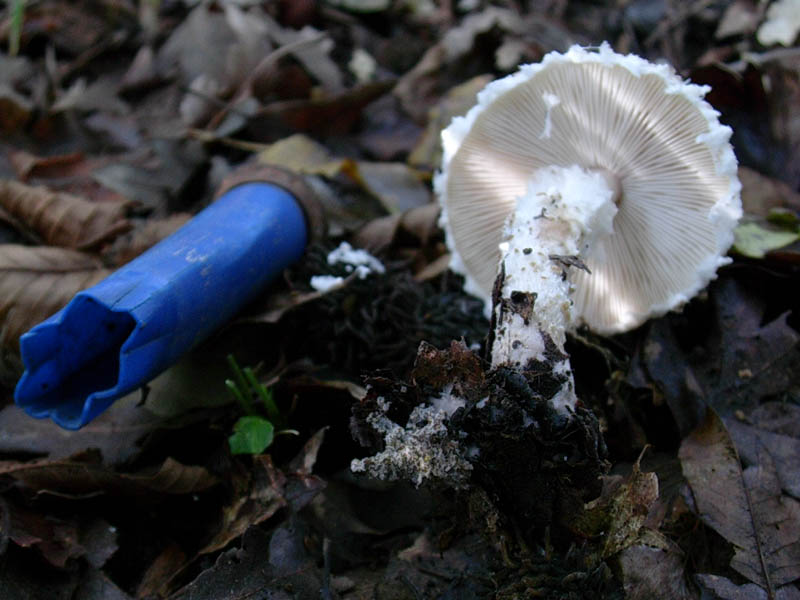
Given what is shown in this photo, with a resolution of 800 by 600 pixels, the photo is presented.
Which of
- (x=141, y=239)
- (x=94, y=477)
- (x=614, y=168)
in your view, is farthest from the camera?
(x=141, y=239)

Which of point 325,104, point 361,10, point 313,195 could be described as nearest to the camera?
point 313,195

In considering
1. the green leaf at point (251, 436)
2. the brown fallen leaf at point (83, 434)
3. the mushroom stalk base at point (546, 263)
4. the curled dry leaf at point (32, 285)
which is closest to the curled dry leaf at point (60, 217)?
the curled dry leaf at point (32, 285)

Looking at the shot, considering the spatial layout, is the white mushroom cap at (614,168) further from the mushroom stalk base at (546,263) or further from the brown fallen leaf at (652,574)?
the brown fallen leaf at (652,574)

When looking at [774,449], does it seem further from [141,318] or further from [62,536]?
[62,536]

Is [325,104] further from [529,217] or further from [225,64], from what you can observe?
[529,217]

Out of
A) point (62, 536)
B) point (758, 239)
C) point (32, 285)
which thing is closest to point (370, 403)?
point (62, 536)

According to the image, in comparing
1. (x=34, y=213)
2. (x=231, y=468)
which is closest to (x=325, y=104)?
(x=34, y=213)
